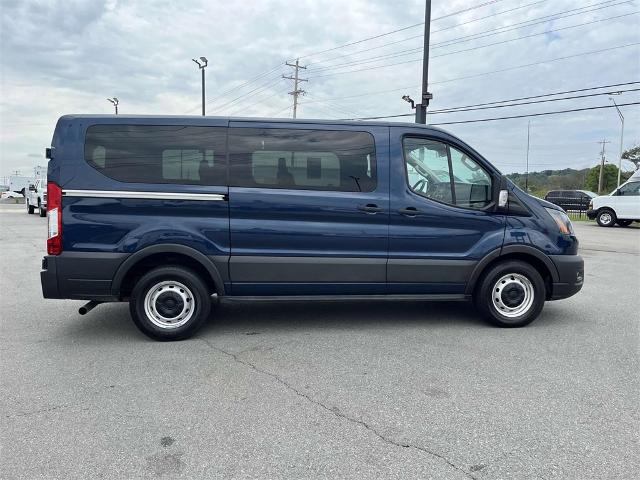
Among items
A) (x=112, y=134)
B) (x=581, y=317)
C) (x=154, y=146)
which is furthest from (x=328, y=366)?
(x=581, y=317)

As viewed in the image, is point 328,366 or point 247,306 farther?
point 247,306

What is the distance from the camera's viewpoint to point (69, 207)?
4496 mm

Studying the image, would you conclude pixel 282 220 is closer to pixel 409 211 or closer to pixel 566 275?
pixel 409 211

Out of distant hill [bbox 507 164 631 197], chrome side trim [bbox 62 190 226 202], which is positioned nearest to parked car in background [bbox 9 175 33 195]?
chrome side trim [bbox 62 190 226 202]

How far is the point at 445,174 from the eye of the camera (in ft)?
16.6

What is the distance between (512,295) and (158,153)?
3929 millimetres

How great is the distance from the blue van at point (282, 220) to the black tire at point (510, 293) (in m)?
0.01

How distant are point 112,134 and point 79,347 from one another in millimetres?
2045

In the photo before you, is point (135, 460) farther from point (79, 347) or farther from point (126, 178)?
point (126, 178)

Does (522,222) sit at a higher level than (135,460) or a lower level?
higher

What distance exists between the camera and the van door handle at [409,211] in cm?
492

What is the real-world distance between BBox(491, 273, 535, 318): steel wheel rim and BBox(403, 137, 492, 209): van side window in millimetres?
859

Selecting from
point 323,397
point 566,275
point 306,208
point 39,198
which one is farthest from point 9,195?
point 566,275

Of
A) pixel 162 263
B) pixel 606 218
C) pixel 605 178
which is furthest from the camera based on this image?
pixel 605 178
